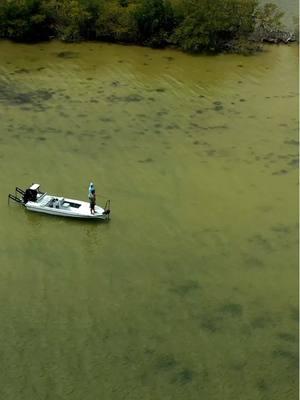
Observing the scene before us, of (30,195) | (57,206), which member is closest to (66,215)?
(57,206)

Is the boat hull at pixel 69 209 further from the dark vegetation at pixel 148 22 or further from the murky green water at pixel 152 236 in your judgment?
the dark vegetation at pixel 148 22

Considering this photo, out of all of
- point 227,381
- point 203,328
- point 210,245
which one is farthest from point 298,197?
point 227,381

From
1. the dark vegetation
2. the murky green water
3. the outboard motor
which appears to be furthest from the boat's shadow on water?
the dark vegetation

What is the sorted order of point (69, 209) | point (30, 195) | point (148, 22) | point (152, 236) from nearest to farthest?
point (152, 236), point (69, 209), point (30, 195), point (148, 22)

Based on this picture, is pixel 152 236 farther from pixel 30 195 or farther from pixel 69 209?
pixel 30 195

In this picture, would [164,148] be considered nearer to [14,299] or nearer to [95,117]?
[95,117]
